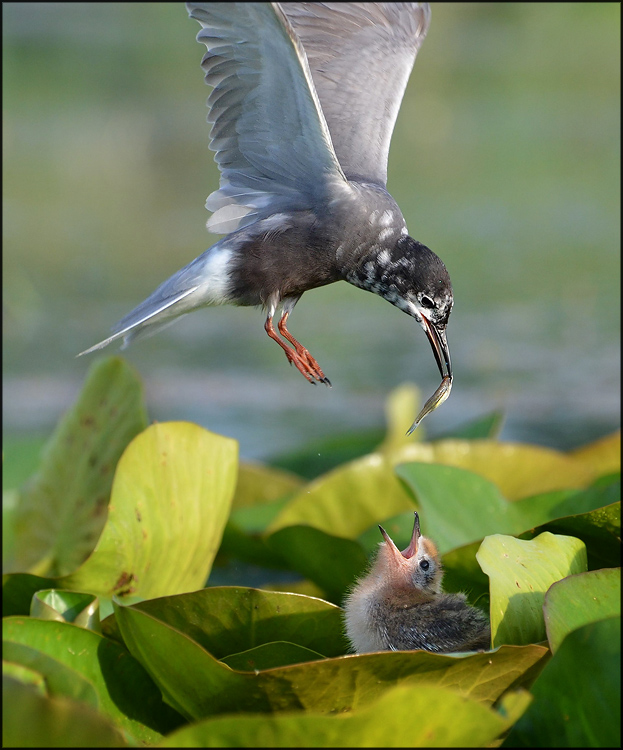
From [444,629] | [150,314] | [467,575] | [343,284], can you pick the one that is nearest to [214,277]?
[150,314]

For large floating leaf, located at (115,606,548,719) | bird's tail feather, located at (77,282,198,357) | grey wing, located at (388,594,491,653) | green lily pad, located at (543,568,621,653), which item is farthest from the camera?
Result: bird's tail feather, located at (77,282,198,357)

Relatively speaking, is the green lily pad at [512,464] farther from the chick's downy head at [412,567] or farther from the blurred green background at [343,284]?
the blurred green background at [343,284]

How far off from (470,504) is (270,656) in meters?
1.27

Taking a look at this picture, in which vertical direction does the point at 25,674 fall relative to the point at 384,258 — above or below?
below

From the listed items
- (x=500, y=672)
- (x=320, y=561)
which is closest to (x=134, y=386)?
(x=320, y=561)

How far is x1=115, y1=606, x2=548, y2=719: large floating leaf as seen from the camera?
6.59 ft

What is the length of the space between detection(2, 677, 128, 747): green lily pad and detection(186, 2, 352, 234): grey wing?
1783mm

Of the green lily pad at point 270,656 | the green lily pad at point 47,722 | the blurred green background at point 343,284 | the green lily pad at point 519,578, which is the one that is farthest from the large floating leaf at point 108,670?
the blurred green background at point 343,284

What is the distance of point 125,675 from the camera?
2348mm

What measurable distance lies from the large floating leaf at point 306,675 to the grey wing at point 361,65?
1877 mm

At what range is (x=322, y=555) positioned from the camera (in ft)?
11.2

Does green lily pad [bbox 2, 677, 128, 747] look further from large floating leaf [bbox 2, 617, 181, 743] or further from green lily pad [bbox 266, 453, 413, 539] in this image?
green lily pad [bbox 266, 453, 413, 539]

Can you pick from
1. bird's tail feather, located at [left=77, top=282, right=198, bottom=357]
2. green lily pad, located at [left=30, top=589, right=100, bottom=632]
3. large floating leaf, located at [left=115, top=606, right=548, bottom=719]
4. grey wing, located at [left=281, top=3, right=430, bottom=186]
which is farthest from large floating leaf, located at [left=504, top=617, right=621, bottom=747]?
grey wing, located at [left=281, top=3, right=430, bottom=186]

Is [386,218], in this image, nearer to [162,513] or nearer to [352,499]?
[162,513]
